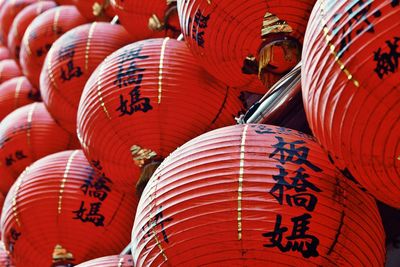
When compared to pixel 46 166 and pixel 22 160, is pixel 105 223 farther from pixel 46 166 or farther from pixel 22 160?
pixel 22 160

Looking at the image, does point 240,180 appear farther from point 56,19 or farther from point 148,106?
point 56,19

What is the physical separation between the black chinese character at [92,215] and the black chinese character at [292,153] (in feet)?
4.29

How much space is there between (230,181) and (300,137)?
278mm

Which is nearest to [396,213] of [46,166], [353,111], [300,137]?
[300,137]

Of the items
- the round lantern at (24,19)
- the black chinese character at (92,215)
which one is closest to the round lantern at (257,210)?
the black chinese character at (92,215)

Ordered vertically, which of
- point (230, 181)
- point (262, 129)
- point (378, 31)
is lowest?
point (230, 181)

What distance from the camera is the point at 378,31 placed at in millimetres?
1268

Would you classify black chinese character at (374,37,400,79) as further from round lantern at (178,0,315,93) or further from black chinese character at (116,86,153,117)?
black chinese character at (116,86,153,117)

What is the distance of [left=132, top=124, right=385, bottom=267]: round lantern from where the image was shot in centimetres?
154

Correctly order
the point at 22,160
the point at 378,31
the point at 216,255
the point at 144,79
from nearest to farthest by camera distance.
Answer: the point at 378,31
the point at 216,255
the point at 144,79
the point at 22,160

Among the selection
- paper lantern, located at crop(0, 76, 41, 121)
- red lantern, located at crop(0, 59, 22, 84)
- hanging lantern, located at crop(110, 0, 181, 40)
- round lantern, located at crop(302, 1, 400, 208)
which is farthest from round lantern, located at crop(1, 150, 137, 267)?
red lantern, located at crop(0, 59, 22, 84)

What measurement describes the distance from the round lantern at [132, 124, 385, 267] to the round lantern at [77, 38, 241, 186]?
1.85ft

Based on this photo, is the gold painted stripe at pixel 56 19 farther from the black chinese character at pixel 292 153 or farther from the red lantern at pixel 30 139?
the black chinese character at pixel 292 153

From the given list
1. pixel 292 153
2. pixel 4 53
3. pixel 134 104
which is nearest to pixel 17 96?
pixel 4 53
